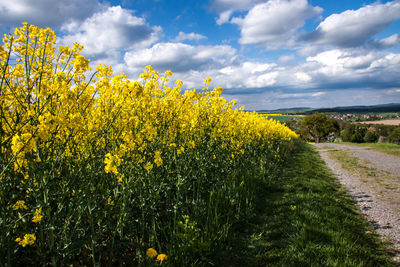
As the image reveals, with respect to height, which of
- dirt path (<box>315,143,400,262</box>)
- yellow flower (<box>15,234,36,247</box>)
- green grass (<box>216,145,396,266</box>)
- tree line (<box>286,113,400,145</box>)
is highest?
yellow flower (<box>15,234,36,247</box>)

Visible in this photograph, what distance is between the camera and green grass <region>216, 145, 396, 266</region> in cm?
316

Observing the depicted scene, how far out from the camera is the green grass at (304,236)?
316 cm

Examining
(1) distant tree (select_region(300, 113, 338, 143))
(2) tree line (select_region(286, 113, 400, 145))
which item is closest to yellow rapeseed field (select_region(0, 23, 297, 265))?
(2) tree line (select_region(286, 113, 400, 145))

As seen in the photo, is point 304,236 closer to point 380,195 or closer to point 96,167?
point 96,167

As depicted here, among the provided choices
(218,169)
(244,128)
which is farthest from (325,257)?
(244,128)

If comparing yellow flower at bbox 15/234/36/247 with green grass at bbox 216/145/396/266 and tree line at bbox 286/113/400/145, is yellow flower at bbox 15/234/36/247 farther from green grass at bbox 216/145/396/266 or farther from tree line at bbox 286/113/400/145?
tree line at bbox 286/113/400/145

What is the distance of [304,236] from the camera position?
11.6 ft

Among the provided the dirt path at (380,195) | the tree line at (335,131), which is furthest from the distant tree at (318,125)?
the dirt path at (380,195)

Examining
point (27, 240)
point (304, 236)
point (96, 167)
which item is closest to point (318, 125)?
point (304, 236)

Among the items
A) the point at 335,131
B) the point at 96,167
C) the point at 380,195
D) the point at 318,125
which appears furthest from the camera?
the point at 335,131

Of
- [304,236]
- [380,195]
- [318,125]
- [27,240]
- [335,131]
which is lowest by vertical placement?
[335,131]

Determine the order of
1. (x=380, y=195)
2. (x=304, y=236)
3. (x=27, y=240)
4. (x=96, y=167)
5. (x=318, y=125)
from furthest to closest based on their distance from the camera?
(x=318, y=125)
(x=380, y=195)
(x=304, y=236)
(x=96, y=167)
(x=27, y=240)

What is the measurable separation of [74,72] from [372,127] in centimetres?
7552

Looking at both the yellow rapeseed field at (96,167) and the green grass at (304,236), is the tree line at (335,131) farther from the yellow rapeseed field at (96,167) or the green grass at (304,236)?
the yellow rapeseed field at (96,167)
